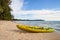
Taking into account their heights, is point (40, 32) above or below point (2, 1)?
below

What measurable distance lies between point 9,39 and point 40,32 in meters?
7.25

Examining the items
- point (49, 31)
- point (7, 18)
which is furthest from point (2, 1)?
point (49, 31)

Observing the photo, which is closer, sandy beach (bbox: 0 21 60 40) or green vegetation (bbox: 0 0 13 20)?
sandy beach (bbox: 0 21 60 40)

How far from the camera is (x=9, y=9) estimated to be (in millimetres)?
51188

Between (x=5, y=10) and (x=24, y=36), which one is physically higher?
(x=5, y=10)

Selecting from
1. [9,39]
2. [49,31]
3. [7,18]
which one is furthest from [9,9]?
[9,39]

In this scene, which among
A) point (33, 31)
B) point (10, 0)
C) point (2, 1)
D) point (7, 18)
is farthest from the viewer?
point (7, 18)

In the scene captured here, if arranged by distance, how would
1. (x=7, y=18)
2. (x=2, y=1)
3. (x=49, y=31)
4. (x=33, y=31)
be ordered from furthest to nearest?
→ (x=7, y=18), (x=2, y=1), (x=49, y=31), (x=33, y=31)

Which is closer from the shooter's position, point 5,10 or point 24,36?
point 24,36

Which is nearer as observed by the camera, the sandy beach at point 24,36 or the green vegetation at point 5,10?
the sandy beach at point 24,36

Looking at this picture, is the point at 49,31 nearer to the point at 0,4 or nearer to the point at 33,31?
the point at 33,31

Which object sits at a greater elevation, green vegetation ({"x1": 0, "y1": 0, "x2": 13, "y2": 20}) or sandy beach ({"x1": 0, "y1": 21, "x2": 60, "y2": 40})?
green vegetation ({"x1": 0, "y1": 0, "x2": 13, "y2": 20})

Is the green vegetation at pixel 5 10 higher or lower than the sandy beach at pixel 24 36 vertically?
higher

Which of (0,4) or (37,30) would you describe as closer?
(37,30)
